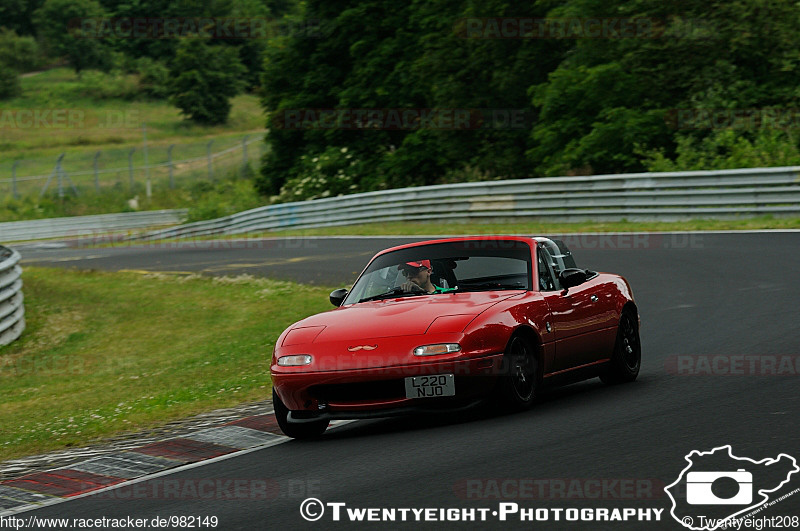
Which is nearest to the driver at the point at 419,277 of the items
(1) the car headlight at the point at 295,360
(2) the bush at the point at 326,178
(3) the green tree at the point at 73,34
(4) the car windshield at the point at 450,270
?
(4) the car windshield at the point at 450,270

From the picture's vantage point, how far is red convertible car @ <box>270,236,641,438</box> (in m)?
7.43

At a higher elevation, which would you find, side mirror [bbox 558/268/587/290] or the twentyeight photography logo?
side mirror [bbox 558/268/587/290]

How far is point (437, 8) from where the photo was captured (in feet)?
133

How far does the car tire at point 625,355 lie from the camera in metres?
9.20

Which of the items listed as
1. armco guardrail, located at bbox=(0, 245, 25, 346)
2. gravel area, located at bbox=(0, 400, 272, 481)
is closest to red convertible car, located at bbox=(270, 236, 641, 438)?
gravel area, located at bbox=(0, 400, 272, 481)

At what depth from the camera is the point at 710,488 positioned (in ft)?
17.4

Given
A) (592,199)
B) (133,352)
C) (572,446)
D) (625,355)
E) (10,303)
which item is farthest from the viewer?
(592,199)

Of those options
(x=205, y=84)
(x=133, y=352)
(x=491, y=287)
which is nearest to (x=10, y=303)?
(x=133, y=352)

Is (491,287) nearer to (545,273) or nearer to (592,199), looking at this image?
(545,273)

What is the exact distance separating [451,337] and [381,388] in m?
0.57

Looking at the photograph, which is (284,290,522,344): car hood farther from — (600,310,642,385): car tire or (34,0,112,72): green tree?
(34,0,112,72): green tree

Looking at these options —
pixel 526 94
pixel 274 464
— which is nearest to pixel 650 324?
pixel 274 464

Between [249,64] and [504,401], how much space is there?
123m

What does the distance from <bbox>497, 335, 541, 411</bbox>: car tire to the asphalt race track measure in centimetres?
12
